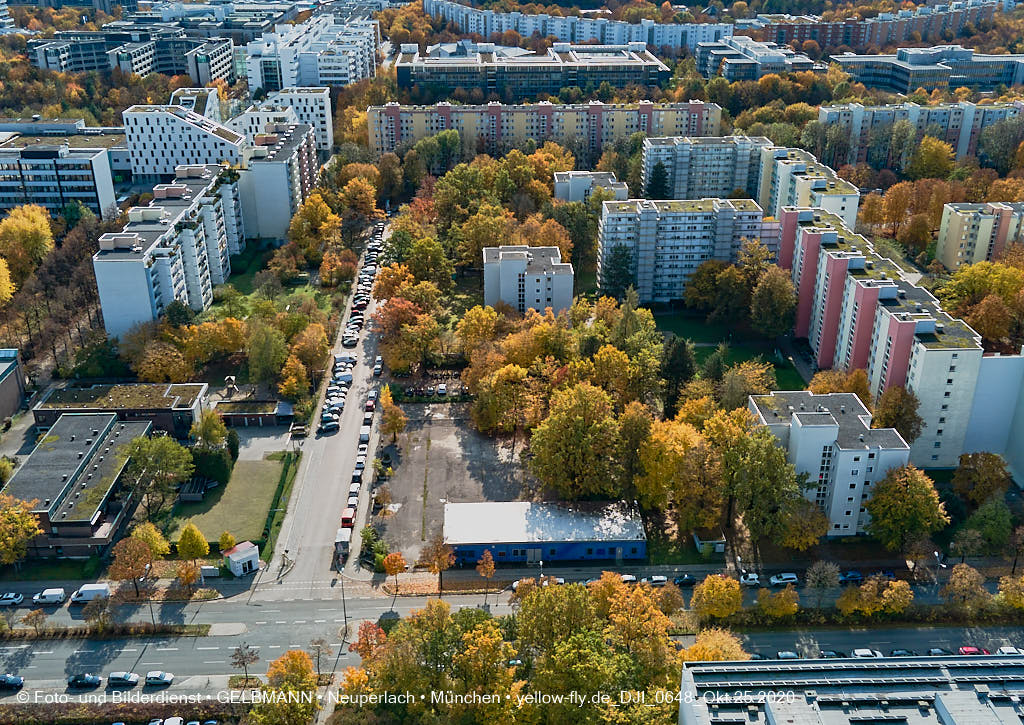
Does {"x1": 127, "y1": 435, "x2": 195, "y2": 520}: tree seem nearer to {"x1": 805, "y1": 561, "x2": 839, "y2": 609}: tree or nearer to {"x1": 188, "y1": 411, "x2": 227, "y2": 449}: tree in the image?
{"x1": 188, "y1": 411, "x2": 227, "y2": 449}: tree

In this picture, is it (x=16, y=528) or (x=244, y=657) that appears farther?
(x=16, y=528)

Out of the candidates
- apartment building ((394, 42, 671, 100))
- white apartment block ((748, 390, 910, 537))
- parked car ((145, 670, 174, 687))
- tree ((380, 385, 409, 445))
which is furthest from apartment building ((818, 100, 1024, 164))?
parked car ((145, 670, 174, 687))

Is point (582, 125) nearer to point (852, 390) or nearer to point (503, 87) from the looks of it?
point (503, 87)

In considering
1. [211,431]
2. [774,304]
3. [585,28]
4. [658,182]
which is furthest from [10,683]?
[585,28]

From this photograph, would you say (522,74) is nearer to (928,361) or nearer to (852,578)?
(928,361)

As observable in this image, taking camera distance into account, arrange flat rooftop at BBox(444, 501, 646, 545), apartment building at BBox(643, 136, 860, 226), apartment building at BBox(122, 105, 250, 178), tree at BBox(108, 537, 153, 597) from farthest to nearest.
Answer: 1. apartment building at BBox(122, 105, 250, 178)
2. apartment building at BBox(643, 136, 860, 226)
3. flat rooftop at BBox(444, 501, 646, 545)
4. tree at BBox(108, 537, 153, 597)

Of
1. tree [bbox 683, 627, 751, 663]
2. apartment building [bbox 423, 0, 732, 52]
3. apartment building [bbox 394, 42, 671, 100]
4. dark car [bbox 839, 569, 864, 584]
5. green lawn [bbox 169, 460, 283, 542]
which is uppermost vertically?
apartment building [bbox 423, 0, 732, 52]
